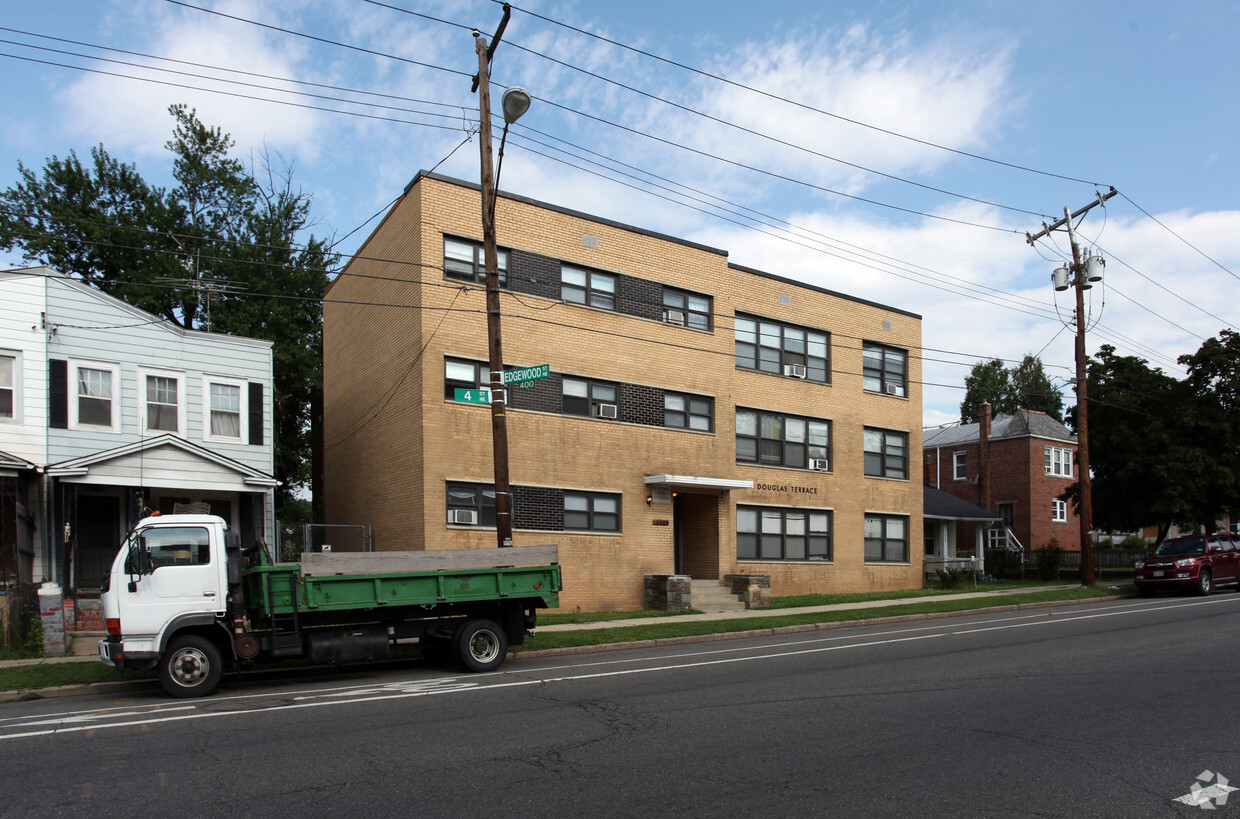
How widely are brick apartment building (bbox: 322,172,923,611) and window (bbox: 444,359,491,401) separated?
0.18ft

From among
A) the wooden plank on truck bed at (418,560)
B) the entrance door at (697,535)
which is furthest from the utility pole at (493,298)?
the entrance door at (697,535)

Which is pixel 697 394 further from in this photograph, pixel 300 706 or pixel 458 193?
pixel 300 706

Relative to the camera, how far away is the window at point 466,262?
2195 cm

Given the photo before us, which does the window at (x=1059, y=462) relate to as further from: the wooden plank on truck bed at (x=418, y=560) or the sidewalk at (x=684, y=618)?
the wooden plank on truck bed at (x=418, y=560)

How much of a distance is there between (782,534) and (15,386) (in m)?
19.7

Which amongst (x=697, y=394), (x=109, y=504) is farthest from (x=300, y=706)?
(x=697, y=394)

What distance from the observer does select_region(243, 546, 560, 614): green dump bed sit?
12023 millimetres

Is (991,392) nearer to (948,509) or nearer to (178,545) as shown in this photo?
(948,509)

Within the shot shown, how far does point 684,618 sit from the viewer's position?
21000 millimetres

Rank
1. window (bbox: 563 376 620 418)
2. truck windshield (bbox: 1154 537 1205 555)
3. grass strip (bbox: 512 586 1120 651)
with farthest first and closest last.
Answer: truck windshield (bbox: 1154 537 1205 555)
window (bbox: 563 376 620 418)
grass strip (bbox: 512 586 1120 651)

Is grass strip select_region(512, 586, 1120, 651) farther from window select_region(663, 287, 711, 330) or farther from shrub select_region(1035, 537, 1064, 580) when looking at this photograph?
window select_region(663, 287, 711, 330)

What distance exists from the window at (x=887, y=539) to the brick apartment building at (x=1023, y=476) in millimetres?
16304

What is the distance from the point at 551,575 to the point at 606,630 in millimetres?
4400

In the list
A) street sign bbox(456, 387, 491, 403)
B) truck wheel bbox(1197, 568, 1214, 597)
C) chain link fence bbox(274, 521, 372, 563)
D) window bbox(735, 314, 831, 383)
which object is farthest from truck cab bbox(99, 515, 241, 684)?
truck wheel bbox(1197, 568, 1214, 597)
